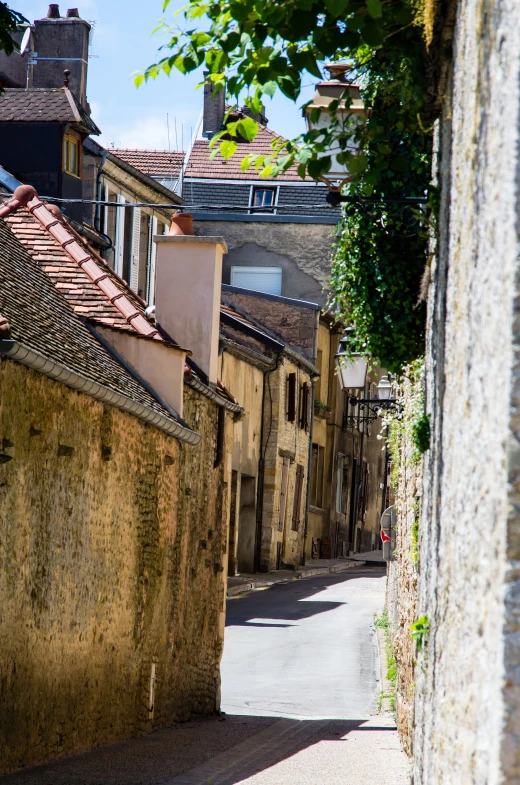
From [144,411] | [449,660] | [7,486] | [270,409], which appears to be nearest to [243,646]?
[144,411]

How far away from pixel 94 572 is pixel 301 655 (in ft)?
27.4

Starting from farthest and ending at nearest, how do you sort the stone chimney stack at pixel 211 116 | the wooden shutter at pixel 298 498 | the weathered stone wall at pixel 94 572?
the stone chimney stack at pixel 211 116
the wooden shutter at pixel 298 498
the weathered stone wall at pixel 94 572

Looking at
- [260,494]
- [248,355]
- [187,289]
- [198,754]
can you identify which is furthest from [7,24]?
[260,494]

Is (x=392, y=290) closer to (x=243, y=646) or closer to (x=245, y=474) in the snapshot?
(x=243, y=646)

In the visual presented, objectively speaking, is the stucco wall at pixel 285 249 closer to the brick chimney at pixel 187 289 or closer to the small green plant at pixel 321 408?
the small green plant at pixel 321 408

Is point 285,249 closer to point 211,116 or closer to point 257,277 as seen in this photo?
point 257,277

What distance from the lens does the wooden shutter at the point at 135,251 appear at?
29109 mm

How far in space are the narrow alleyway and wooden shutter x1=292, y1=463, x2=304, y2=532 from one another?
9.13 m

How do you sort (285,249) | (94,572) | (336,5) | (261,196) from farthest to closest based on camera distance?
(261,196)
(285,249)
(94,572)
(336,5)

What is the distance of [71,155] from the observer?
25797 millimetres

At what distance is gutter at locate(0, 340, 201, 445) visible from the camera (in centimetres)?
855

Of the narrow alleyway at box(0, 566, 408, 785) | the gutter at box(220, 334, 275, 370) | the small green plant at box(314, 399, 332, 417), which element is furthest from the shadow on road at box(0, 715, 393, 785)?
the small green plant at box(314, 399, 332, 417)

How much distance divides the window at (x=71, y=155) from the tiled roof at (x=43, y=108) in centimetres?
39

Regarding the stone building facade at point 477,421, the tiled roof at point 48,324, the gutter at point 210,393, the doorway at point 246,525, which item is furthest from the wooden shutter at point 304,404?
the stone building facade at point 477,421
